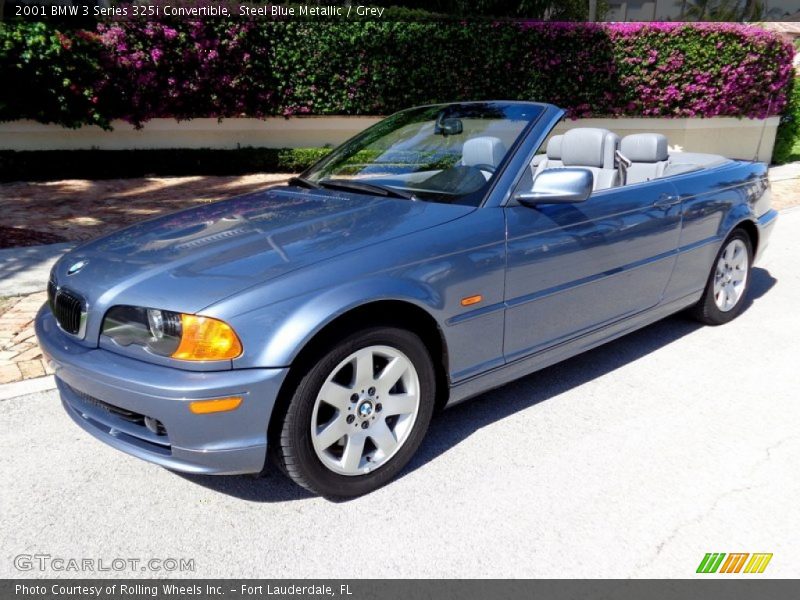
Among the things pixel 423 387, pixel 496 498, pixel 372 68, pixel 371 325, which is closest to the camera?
pixel 371 325

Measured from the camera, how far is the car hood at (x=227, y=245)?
256cm

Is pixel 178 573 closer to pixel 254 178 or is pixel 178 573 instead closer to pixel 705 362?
pixel 705 362

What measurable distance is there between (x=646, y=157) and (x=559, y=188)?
74.3 inches

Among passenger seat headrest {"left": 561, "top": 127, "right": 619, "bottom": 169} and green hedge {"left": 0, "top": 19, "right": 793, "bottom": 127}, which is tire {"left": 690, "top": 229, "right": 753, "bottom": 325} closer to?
passenger seat headrest {"left": 561, "top": 127, "right": 619, "bottom": 169}

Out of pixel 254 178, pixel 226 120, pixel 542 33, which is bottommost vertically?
pixel 254 178

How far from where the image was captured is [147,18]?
1073cm

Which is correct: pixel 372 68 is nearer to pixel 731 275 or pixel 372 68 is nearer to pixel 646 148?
pixel 646 148

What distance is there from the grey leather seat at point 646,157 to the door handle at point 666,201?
0.61 meters

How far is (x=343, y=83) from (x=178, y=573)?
35.9 ft

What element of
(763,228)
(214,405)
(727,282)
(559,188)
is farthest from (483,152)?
(763,228)

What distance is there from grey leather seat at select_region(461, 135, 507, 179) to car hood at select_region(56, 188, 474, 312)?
0.39 m

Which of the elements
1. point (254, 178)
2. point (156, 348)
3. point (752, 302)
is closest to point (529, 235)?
point (156, 348)

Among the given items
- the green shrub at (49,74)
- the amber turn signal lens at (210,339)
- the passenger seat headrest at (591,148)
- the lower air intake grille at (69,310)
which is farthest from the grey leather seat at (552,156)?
the green shrub at (49,74)

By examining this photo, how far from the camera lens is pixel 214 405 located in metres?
2.41
